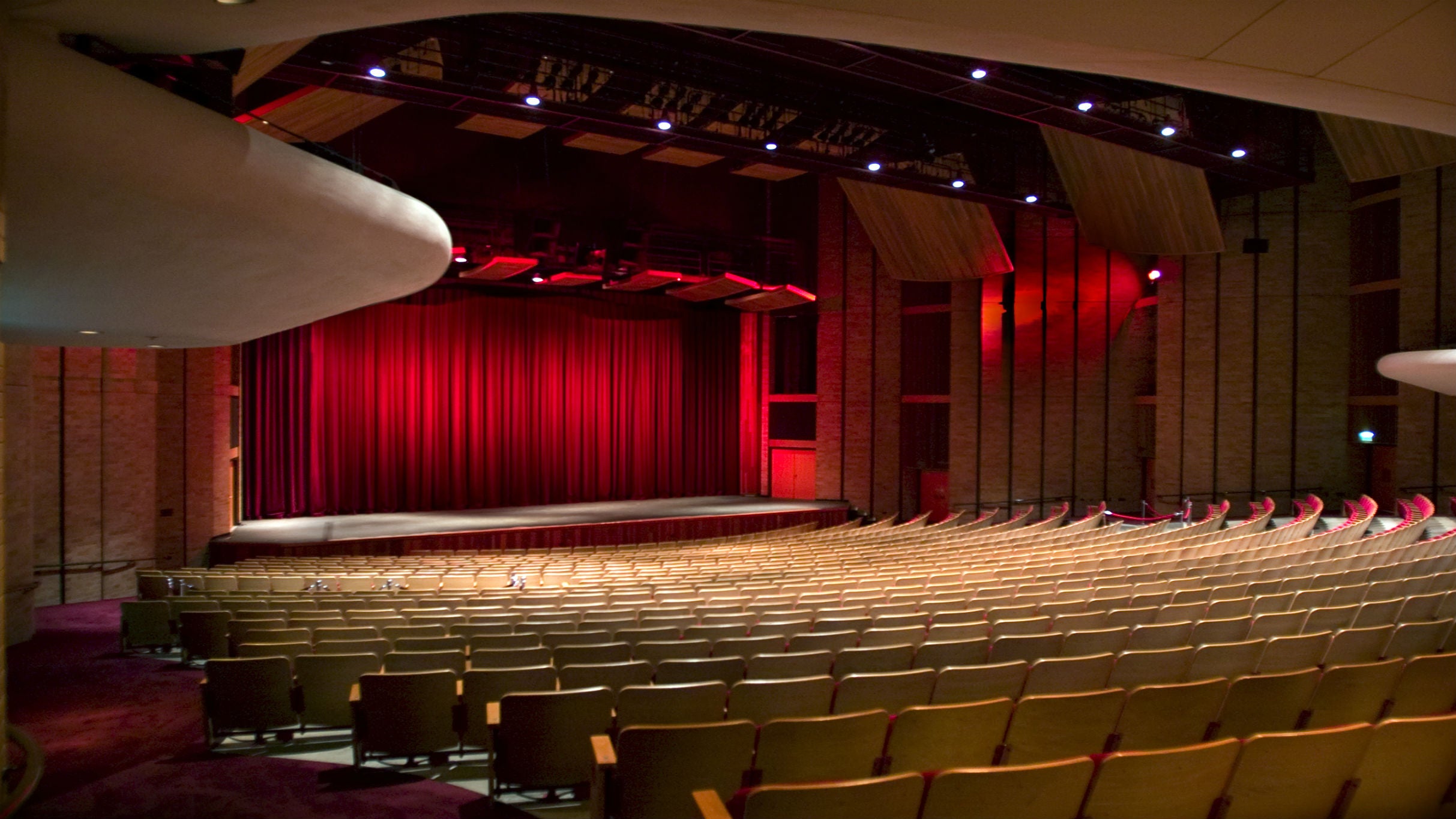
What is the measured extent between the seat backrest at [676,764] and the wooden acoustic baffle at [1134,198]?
1477 centimetres

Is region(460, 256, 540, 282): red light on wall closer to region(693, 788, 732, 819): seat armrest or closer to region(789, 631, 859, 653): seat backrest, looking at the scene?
region(789, 631, 859, 653): seat backrest

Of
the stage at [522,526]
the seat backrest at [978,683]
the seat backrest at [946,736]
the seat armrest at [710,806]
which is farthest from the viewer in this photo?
the stage at [522,526]

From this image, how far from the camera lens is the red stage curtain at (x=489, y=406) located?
18.8 metres

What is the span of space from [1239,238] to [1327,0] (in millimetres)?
16052

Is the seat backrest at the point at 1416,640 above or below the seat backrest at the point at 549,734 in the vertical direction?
above

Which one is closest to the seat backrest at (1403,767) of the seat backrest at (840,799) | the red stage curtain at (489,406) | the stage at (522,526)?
the seat backrest at (840,799)

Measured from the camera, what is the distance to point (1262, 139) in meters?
15.5

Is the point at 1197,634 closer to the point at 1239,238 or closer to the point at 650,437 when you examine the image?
the point at 1239,238

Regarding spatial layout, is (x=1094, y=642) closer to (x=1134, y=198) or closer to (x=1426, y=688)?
(x=1426, y=688)

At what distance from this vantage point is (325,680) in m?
4.88

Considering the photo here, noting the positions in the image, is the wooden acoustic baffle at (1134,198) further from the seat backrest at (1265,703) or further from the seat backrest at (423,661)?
the seat backrest at (423,661)

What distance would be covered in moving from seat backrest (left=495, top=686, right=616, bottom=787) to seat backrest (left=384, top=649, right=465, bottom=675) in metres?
1.28

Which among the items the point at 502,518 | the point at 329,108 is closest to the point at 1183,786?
the point at 329,108

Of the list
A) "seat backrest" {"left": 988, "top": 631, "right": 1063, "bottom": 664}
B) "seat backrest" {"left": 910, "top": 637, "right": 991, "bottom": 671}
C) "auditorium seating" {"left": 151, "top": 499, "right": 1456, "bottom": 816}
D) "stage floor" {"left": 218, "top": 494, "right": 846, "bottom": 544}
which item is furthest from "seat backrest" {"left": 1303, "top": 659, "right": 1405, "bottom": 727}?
"stage floor" {"left": 218, "top": 494, "right": 846, "bottom": 544}
